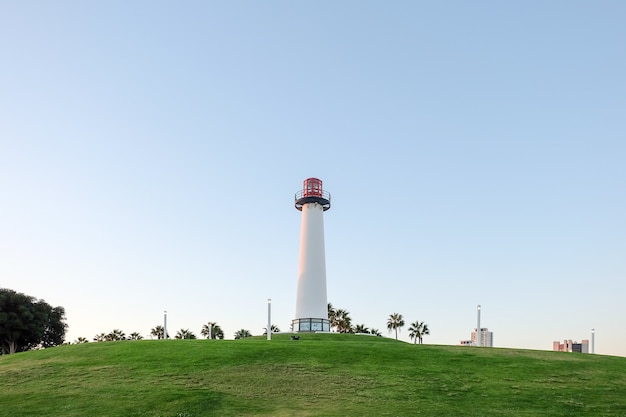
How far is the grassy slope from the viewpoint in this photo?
2273 centimetres

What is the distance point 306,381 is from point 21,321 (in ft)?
206

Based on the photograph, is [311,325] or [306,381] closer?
[306,381]

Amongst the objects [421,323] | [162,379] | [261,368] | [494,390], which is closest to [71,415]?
[162,379]

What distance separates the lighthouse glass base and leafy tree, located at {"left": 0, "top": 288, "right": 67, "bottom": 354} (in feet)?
137

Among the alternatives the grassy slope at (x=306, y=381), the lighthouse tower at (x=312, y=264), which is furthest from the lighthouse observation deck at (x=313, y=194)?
the grassy slope at (x=306, y=381)

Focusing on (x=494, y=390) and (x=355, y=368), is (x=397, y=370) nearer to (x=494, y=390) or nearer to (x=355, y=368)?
(x=355, y=368)

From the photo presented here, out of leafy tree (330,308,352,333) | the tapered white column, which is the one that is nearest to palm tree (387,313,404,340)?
leafy tree (330,308,352,333)

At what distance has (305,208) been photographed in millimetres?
66938

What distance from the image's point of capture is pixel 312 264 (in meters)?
64.6

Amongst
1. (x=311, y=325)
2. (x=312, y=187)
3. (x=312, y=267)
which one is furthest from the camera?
(x=312, y=187)

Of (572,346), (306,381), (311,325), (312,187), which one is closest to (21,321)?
(311,325)

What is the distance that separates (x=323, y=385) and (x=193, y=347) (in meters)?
13.3

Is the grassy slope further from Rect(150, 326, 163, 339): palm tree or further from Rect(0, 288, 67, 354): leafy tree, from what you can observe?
Rect(150, 326, 163, 339): palm tree

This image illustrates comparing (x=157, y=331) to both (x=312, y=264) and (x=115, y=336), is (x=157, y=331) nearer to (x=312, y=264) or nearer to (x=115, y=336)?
(x=115, y=336)
